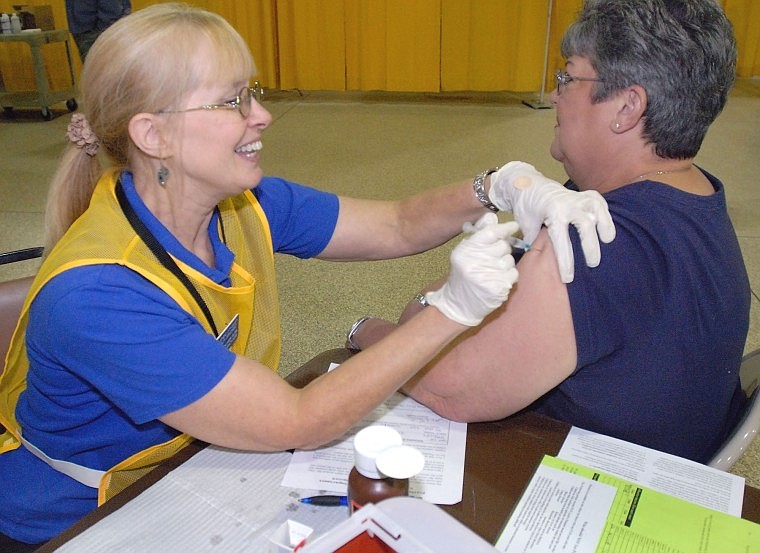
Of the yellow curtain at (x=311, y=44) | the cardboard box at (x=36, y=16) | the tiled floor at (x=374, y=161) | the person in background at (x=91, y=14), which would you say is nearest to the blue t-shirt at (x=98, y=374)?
the tiled floor at (x=374, y=161)

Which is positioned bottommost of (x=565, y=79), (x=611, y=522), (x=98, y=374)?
(x=611, y=522)

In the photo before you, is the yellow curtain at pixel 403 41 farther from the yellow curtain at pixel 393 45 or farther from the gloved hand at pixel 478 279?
the gloved hand at pixel 478 279

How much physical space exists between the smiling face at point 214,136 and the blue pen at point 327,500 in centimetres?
56

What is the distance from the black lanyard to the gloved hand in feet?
1.26

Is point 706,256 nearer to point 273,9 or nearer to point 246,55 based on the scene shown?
point 246,55

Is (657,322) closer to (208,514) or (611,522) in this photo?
(611,522)

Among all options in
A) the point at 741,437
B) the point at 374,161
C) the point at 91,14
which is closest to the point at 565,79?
the point at 741,437

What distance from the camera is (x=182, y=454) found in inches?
39.2

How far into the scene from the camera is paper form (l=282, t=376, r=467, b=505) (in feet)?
2.99

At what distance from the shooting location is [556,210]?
1.09 m

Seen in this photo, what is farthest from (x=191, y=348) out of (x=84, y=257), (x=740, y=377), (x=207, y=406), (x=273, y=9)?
(x=273, y=9)

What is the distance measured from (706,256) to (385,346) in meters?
0.54

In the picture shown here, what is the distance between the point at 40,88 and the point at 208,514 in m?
5.46

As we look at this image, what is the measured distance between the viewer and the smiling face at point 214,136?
1071 mm
